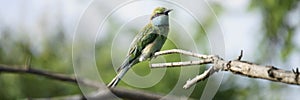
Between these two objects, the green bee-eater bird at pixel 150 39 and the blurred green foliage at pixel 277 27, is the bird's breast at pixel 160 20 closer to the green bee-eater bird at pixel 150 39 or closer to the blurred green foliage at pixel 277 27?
the green bee-eater bird at pixel 150 39

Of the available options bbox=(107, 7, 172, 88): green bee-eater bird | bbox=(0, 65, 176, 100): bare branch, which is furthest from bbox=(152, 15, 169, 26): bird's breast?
bbox=(0, 65, 176, 100): bare branch

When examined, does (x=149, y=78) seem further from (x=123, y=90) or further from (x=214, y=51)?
(x=123, y=90)

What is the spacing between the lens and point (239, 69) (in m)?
1.21

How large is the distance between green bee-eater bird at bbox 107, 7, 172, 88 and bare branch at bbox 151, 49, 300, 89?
2 centimetres

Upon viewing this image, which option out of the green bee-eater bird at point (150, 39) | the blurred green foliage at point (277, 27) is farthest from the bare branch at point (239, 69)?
the blurred green foliage at point (277, 27)

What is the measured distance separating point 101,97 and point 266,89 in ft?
9.62

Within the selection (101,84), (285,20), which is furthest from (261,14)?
(101,84)

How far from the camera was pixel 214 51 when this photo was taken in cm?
123

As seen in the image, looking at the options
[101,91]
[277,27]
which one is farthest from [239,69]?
[277,27]

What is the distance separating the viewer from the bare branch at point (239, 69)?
45.6 inches

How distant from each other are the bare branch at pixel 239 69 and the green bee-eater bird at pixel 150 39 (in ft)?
0.08

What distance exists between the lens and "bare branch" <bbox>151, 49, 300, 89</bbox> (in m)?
1.16

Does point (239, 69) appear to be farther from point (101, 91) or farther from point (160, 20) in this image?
point (101, 91)

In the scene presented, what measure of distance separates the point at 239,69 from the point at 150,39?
14cm
